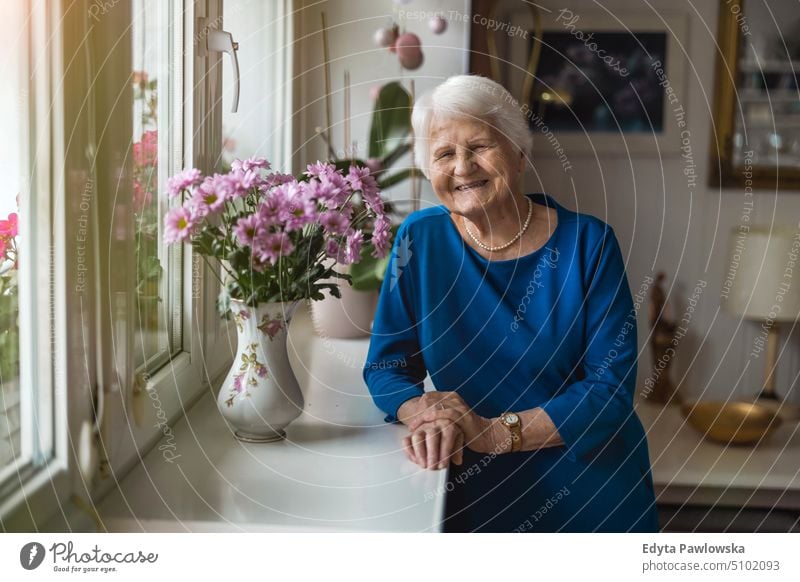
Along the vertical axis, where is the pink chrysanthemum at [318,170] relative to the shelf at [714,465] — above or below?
above

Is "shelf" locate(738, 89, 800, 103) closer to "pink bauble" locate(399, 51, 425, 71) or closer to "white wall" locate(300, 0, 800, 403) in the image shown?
"white wall" locate(300, 0, 800, 403)

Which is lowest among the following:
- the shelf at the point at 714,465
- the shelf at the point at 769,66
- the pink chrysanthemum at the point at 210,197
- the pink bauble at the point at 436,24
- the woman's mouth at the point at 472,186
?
the shelf at the point at 714,465

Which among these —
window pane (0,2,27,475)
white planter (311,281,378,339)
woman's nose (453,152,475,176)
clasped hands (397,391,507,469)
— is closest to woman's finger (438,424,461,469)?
clasped hands (397,391,507,469)

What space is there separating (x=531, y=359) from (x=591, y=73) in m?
0.24

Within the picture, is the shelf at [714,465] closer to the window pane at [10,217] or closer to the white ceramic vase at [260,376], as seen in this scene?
the white ceramic vase at [260,376]

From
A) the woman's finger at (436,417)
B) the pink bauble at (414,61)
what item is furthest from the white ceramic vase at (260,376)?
the pink bauble at (414,61)

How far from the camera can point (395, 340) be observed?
68cm

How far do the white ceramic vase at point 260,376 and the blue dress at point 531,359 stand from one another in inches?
3.0

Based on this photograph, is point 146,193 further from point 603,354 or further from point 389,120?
point 603,354

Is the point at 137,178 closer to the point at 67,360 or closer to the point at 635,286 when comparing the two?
the point at 67,360

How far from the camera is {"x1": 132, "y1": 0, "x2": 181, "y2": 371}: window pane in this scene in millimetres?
605

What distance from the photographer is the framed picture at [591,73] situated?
641 millimetres

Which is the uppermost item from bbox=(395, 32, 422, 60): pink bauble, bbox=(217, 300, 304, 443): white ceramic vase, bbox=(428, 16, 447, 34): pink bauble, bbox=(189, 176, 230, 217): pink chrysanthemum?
bbox=(428, 16, 447, 34): pink bauble

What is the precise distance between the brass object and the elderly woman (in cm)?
5
